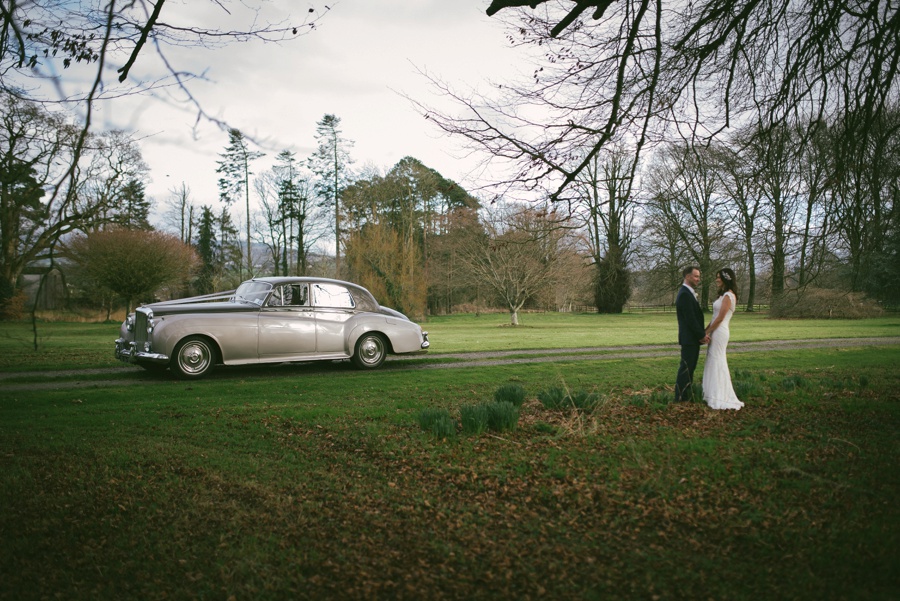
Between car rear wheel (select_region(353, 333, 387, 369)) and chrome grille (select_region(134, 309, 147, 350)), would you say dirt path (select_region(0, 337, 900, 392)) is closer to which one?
car rear wheel (select_region(353, 333, 387, 369))

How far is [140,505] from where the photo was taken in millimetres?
4234

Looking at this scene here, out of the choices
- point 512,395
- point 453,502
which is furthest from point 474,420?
point 453,502

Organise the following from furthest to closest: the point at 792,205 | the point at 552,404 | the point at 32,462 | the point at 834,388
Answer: the point at 834,388 < the point at 792,205 < the point at 552,404 < the point at 32,462

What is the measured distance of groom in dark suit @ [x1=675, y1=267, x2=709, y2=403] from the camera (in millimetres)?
7836

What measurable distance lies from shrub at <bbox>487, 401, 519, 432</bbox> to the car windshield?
768 centimetres

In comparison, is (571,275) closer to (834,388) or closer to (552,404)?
(834,388)

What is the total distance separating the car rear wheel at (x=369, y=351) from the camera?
13250 mm

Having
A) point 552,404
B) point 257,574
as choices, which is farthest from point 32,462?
point 552,404

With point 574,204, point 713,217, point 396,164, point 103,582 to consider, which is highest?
point 396,164

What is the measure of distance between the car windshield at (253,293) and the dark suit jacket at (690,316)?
326 inches

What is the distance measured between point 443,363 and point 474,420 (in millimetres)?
8653

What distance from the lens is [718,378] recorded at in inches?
295

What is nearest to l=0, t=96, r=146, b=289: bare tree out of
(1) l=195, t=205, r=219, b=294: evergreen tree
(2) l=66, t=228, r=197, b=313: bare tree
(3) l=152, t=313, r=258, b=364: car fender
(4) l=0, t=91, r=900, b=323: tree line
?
(4) l=0, t=91, r=900, b=323: tree line

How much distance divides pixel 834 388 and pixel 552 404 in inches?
182
